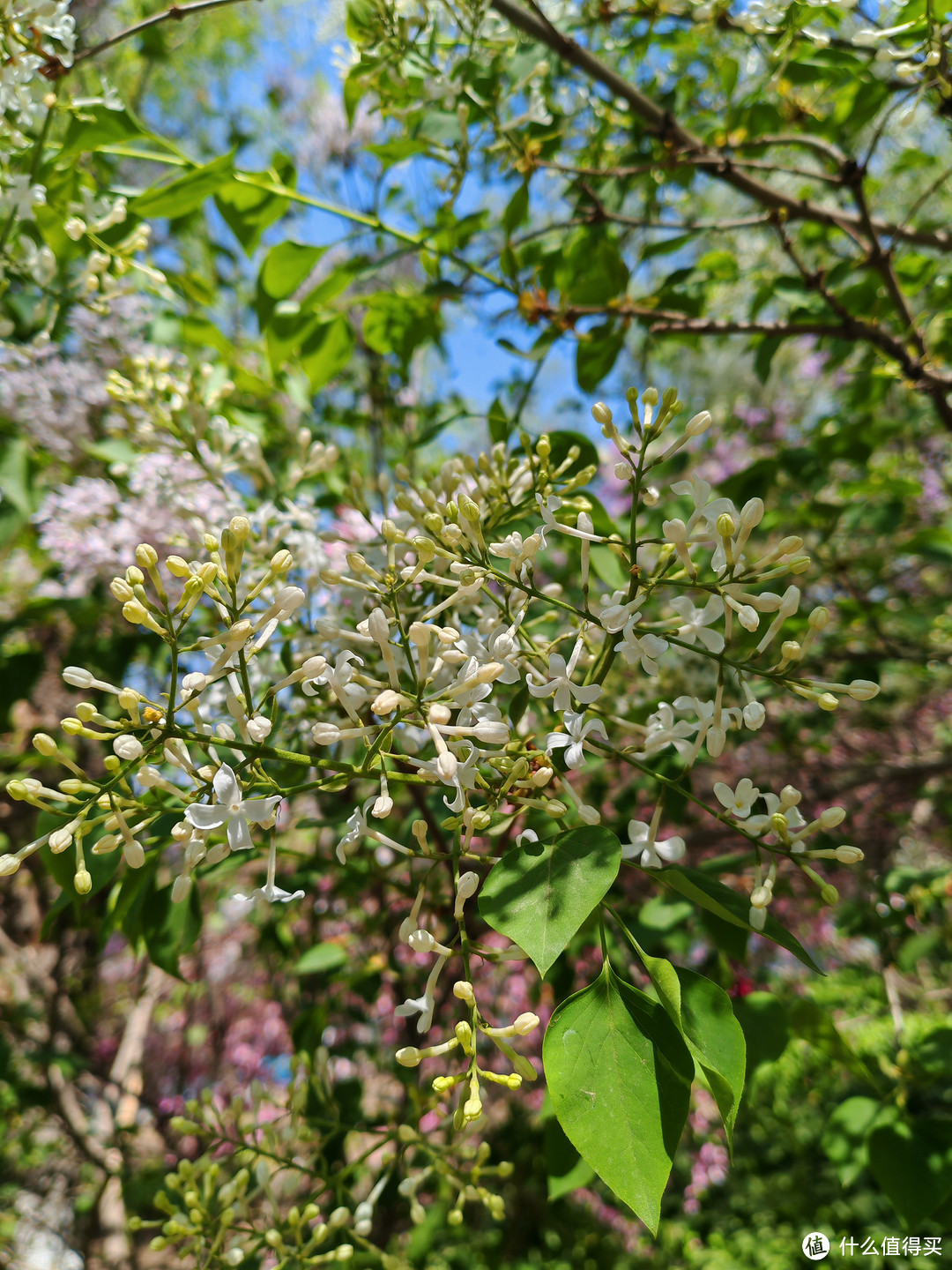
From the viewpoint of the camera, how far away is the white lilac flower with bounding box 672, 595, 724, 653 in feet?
2.07

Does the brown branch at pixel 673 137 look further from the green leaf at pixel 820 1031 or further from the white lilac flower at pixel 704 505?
the green leaf at pixel 820 1031

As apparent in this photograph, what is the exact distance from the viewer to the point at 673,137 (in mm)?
1199

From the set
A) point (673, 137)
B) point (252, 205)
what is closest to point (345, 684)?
point (252, 205)

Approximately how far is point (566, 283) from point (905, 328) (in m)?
0.61

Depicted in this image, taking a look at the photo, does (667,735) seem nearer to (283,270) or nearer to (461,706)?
(461,706)

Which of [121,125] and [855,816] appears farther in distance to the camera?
[855,816]

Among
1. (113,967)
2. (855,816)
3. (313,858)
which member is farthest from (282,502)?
(113,967)

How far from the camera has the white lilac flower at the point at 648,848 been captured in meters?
0.64

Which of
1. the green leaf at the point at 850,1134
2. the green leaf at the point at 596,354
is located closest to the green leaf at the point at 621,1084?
the green leaf at the point at 850,1134

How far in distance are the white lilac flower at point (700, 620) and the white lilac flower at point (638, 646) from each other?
30 mm

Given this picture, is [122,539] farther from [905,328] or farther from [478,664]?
[905,328]

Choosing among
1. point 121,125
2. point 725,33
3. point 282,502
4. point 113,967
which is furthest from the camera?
point 113,967

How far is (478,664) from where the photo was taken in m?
0.60

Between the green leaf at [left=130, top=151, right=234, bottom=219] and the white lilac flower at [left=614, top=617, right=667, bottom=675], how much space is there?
2.84 ft
